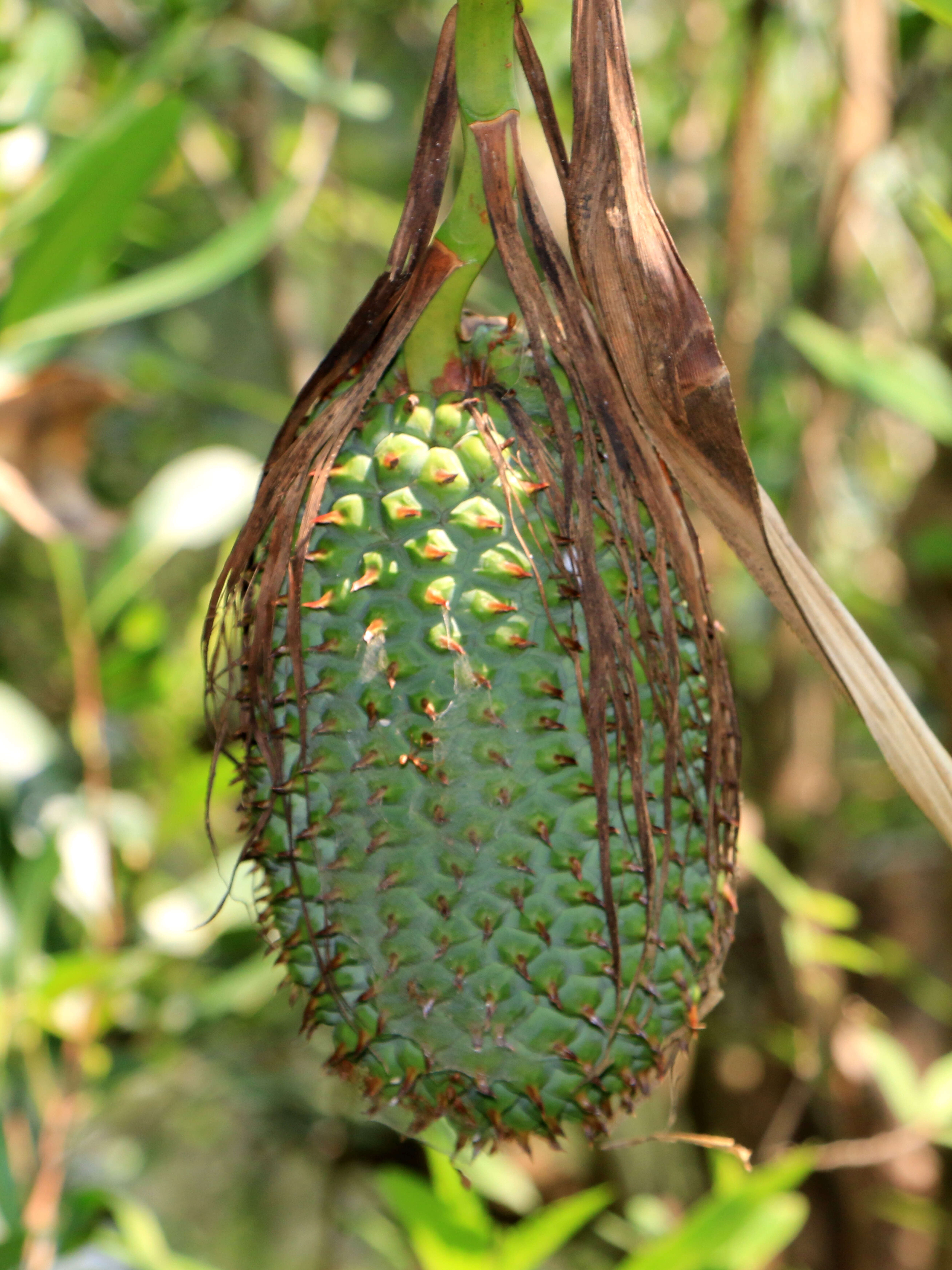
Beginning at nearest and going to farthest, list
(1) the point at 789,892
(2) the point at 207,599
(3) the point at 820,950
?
(1) the point at 789,892, (3) the point at 820,950, (2) the point at 207,599

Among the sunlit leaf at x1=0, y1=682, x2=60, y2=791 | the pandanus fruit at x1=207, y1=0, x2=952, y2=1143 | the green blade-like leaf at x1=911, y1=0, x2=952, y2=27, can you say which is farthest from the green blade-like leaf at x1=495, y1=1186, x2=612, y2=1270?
the green blade-like leaf at x1=911, y1=0, x2=952, y2=27

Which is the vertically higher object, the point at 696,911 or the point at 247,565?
the point at 247,565

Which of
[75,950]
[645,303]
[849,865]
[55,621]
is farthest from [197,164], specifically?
[849,865]

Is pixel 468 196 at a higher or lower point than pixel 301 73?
lower

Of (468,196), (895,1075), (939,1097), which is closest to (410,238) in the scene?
(468,196)

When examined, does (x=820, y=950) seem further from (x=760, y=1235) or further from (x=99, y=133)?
(x=99, y=133)

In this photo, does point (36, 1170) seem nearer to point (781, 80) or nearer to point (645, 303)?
point (645, 303)
